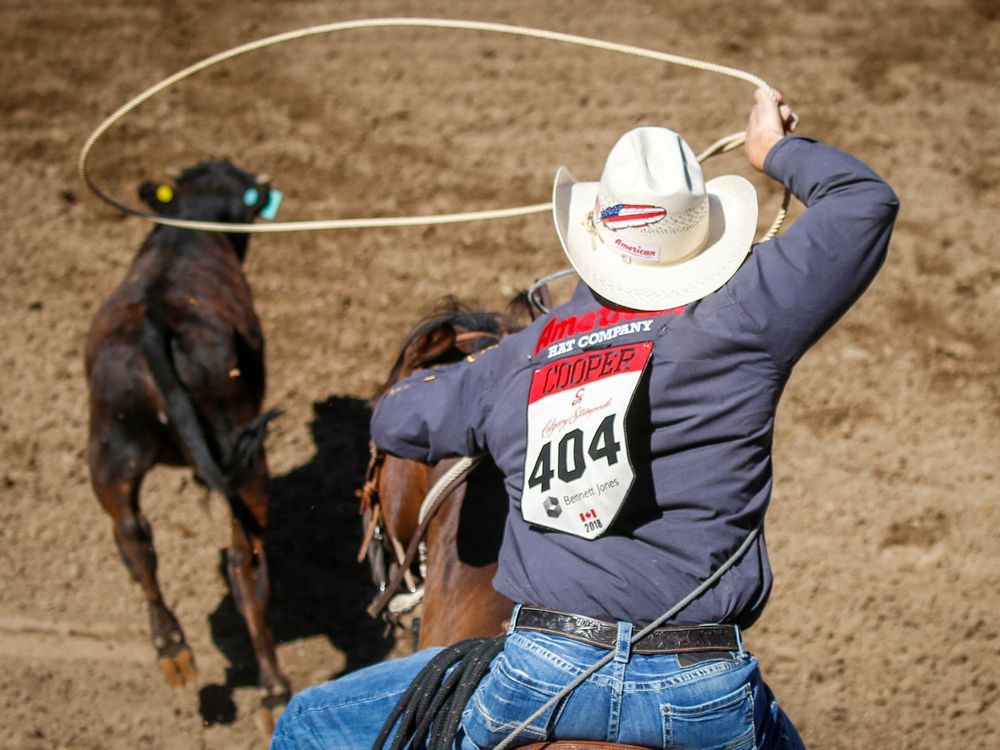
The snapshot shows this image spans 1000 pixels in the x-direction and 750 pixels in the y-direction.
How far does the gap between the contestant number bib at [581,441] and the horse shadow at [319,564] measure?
7.82 ft

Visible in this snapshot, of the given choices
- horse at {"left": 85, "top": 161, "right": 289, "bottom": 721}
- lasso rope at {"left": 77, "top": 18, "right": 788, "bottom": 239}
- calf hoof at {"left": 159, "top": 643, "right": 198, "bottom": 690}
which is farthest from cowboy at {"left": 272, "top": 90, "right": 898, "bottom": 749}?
calf hoof at {"left": 159, "top": 643, "right": 198, "bottom": 690}

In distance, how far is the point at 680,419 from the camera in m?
2.16

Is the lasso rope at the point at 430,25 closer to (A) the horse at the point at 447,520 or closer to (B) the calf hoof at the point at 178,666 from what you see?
(A) the horse at the point at 447,520

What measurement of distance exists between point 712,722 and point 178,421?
2.53 meters

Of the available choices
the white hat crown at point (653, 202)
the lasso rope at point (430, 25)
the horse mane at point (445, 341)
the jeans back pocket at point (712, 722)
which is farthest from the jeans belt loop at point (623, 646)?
the horse mane at point (445, 341)

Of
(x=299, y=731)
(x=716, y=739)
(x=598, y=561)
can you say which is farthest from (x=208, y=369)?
(x=716, y=739)

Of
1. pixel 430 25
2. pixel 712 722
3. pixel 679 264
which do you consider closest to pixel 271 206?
pixel 430 25

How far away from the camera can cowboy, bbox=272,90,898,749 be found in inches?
82.9

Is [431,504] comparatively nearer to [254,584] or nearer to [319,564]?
[254,584]

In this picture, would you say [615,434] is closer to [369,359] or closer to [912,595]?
[912,595]

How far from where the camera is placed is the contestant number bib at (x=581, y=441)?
207cm

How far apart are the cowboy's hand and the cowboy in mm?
102

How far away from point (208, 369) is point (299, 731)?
75.8 inches

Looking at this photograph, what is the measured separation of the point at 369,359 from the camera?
5516 millimetres
